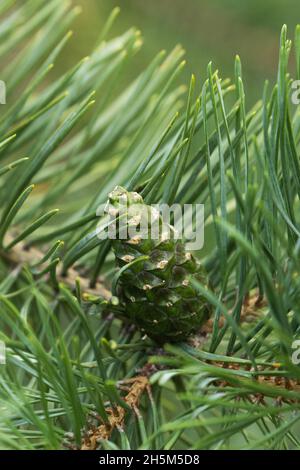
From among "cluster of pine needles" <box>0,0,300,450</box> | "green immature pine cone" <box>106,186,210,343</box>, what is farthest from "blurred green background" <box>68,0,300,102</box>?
"green immature pine cone" <box>106,186,210,343</box>

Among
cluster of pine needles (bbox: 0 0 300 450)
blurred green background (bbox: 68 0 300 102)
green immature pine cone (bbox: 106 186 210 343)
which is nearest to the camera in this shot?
cluster of pine needles (bbox: 0 0 300 450)

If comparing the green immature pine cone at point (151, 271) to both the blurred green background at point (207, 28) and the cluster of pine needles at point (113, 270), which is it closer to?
the cluster of pine needles at point (113, 270)

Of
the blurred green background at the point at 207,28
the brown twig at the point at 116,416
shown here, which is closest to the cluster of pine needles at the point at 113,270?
the brown twig at the point at 116,416

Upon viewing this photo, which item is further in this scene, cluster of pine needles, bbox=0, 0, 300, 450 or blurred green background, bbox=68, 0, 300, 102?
blurred green background, bbox=68, 0, 300, 102

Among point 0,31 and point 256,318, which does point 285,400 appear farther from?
point 0,31

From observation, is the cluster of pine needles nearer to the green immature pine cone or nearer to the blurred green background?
the green immature pine cone

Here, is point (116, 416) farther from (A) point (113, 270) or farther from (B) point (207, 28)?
(B) point (207, 28)

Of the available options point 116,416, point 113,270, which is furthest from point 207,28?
point 116,416
